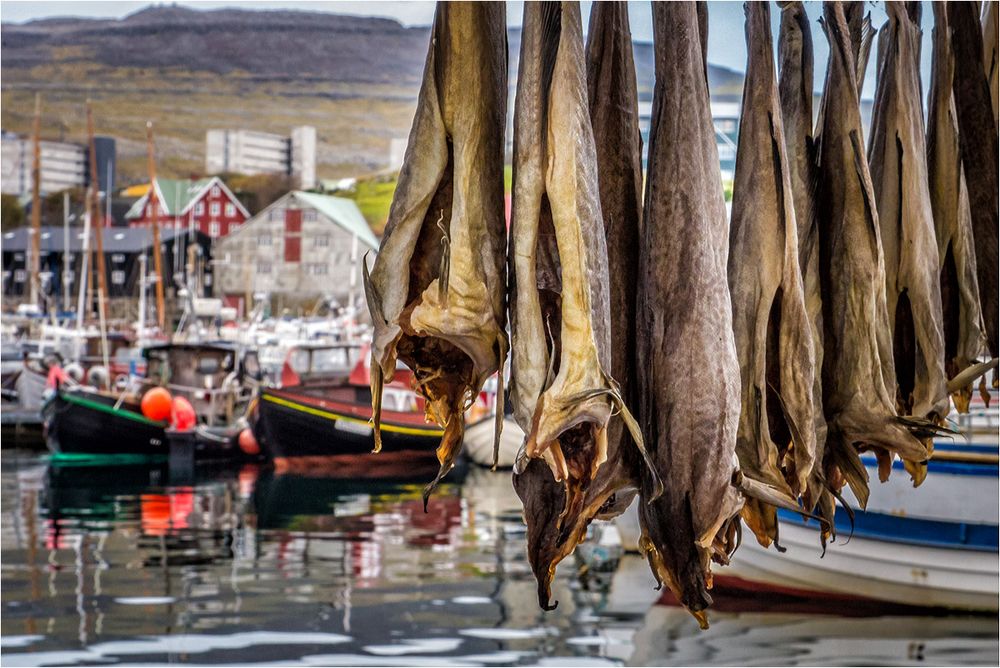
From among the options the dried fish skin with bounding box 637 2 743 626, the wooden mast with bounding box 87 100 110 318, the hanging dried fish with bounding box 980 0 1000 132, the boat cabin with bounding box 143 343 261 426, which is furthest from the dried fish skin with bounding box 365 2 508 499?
the wooden mast with bounding box 87 100 110 318

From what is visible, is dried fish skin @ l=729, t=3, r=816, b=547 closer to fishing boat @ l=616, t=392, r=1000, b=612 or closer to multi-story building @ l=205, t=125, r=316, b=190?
fishing boat @ l=616, t=392, r=1000, b=612

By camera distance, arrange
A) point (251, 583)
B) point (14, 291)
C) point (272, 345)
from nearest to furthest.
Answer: point (251, 583)
point (272, 345)
point (14, 291)

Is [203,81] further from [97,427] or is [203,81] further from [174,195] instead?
[97,427]

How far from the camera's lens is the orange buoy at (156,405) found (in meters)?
26.5

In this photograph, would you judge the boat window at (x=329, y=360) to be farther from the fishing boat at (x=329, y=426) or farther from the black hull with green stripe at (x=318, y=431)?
the black hull with green stripe at (x=318, y=431)

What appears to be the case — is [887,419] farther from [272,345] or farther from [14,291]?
[14,291]

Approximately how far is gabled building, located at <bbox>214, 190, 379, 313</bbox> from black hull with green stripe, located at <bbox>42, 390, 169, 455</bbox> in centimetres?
3750

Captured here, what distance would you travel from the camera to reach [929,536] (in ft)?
27.1

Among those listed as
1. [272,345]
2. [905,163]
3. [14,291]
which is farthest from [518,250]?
[14,291]

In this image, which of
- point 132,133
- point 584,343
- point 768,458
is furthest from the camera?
point 132,133

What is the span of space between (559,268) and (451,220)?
17cm

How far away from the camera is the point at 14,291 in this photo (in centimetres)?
6962

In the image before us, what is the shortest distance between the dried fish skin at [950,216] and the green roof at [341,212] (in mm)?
62002

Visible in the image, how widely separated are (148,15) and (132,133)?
12065mm
